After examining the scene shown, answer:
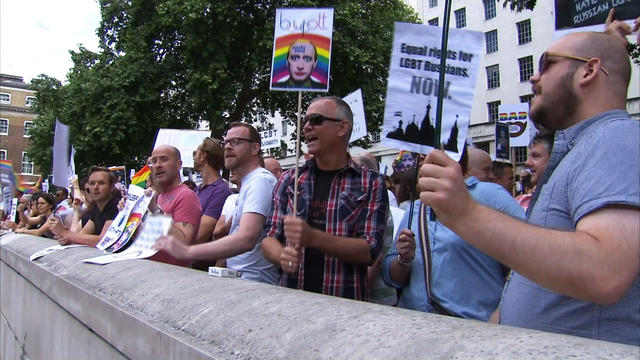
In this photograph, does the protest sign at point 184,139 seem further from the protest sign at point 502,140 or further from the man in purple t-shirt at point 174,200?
the protest sign at point 502,140

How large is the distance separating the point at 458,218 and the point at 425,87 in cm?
132

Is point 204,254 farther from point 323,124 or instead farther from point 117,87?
point 117,87

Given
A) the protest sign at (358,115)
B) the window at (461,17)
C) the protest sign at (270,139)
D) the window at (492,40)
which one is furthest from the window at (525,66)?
the protest sign at (358,115)

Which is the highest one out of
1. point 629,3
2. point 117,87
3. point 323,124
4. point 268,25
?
point 268,25

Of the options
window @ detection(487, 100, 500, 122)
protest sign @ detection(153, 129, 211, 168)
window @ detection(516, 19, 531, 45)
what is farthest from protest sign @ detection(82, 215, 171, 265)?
window @ detection(516, 19, 531, 45)

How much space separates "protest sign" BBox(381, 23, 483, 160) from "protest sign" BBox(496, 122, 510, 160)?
264 inches

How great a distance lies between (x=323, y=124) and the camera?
2.95 m

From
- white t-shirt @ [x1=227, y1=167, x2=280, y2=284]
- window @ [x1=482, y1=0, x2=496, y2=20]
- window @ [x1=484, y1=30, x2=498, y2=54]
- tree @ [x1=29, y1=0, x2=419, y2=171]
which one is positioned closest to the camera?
white t-shirt @ [x1=227, y1=167, x2=280, y2=284]

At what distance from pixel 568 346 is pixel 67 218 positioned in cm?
743

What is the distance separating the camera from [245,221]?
320 cm

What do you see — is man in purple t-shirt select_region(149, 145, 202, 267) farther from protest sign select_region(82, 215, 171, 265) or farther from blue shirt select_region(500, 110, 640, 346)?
blue shirt select_region(500, 110, 640, 346)

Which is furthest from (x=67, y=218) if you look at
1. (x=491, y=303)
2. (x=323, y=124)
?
(x=491, y=303)

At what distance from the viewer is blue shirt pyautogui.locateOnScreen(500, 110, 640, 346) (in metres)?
1.23

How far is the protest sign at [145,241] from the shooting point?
10.9ft
